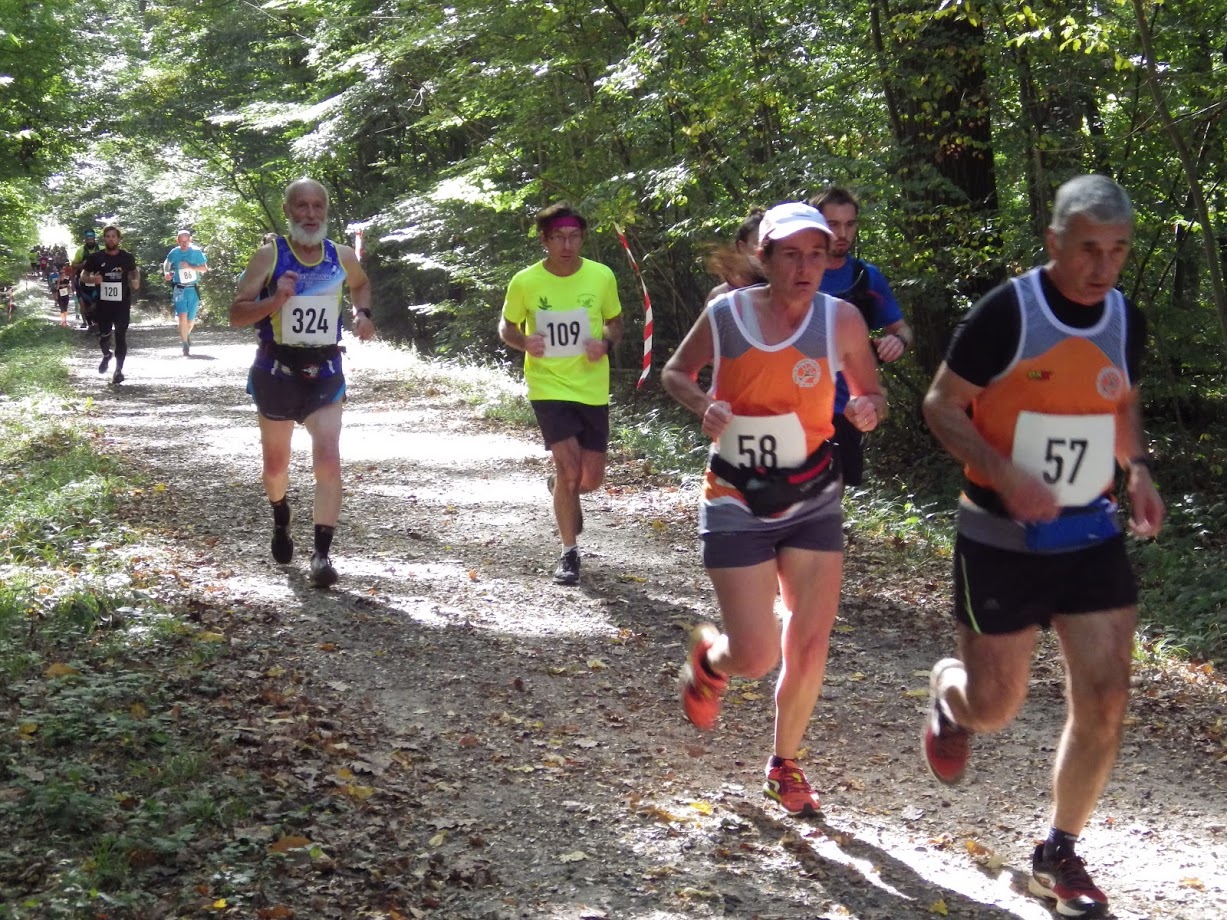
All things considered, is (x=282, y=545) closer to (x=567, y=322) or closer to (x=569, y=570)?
(x=569, y=570)

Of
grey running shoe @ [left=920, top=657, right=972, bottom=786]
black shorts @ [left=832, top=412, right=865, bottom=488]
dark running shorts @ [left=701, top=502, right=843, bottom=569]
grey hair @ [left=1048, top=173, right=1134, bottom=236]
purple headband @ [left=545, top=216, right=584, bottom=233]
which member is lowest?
grey running shoe @ [left=920, top=657, right=972, bottom=786]

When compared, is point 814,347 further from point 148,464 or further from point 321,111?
point 321,111

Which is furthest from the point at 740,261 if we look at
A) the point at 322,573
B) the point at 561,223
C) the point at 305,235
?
the point at 322,573

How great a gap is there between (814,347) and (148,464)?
9659 mm

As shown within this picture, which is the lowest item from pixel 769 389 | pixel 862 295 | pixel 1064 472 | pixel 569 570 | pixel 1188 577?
pixel 1188 577

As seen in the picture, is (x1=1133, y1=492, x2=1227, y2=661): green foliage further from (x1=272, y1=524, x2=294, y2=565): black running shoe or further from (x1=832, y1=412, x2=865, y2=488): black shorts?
(x1=272, y1=524, x2=294, y2=565): black running shoe

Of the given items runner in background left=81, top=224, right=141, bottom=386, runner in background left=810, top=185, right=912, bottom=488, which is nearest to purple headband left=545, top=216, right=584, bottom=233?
runner in background left=810, top=185, right=912, bottom=488

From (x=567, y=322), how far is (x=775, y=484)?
378 cm

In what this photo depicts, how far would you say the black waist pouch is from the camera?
4.70 meters

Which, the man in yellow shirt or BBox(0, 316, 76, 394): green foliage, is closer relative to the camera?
the man in yellow shirt

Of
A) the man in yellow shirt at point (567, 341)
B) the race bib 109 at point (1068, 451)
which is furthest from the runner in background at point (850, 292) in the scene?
the race bib 109 at point (1068, 451)

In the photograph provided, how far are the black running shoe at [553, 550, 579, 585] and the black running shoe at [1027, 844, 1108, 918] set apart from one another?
470 cm

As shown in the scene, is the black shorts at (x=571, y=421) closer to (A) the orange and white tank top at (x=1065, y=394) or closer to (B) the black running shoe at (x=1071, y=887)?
(A) the orange and white tank top at (x=1065, y=394)

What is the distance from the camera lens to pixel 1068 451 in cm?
401
